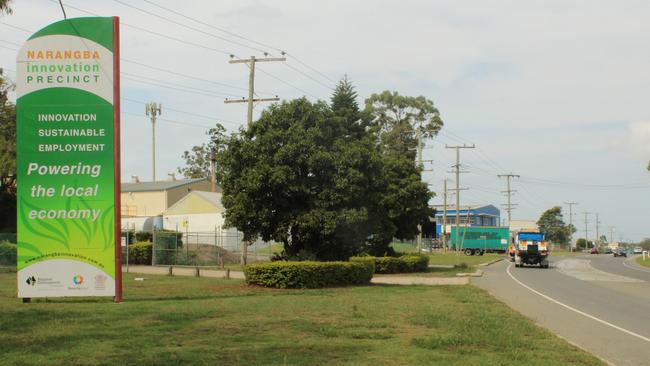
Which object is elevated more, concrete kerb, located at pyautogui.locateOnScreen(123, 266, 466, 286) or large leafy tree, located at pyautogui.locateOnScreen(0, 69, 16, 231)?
large leafy tree, located at pyautogui.locateOnScreen(0, 69, 16, 231)

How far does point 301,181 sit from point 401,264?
551 inches

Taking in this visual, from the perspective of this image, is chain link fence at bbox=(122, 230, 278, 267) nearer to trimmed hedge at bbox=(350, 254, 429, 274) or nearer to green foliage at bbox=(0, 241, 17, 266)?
green foliage at bbox=(0, 241, 17, 266)

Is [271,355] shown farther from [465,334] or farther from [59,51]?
[59,51]

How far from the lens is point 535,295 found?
2203 cm

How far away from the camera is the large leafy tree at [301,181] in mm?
22516

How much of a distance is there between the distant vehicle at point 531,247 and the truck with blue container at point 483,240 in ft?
114

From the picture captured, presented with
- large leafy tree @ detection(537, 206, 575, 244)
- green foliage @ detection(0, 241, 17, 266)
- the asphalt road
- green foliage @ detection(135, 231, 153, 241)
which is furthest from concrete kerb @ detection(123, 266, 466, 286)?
large leafy tree @ detection(537, 206, 575, 244)

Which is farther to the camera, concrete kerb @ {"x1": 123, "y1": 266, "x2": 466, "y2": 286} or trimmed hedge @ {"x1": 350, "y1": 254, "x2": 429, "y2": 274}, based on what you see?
trimmed hedge @ {"x1": 350, "y1": 254, "x2": 429, "y2": 274}

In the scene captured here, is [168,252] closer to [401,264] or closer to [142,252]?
[142,252]

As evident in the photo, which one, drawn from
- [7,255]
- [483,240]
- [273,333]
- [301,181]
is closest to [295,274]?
[301,181]

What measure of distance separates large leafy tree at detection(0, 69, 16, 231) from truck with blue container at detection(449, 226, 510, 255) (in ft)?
160

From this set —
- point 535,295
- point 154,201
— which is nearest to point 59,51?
point 535,295

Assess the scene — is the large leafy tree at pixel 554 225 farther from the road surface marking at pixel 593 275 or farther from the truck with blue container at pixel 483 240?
the road surface marking at pixel 593 275

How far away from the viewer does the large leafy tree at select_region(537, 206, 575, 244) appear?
127 m
